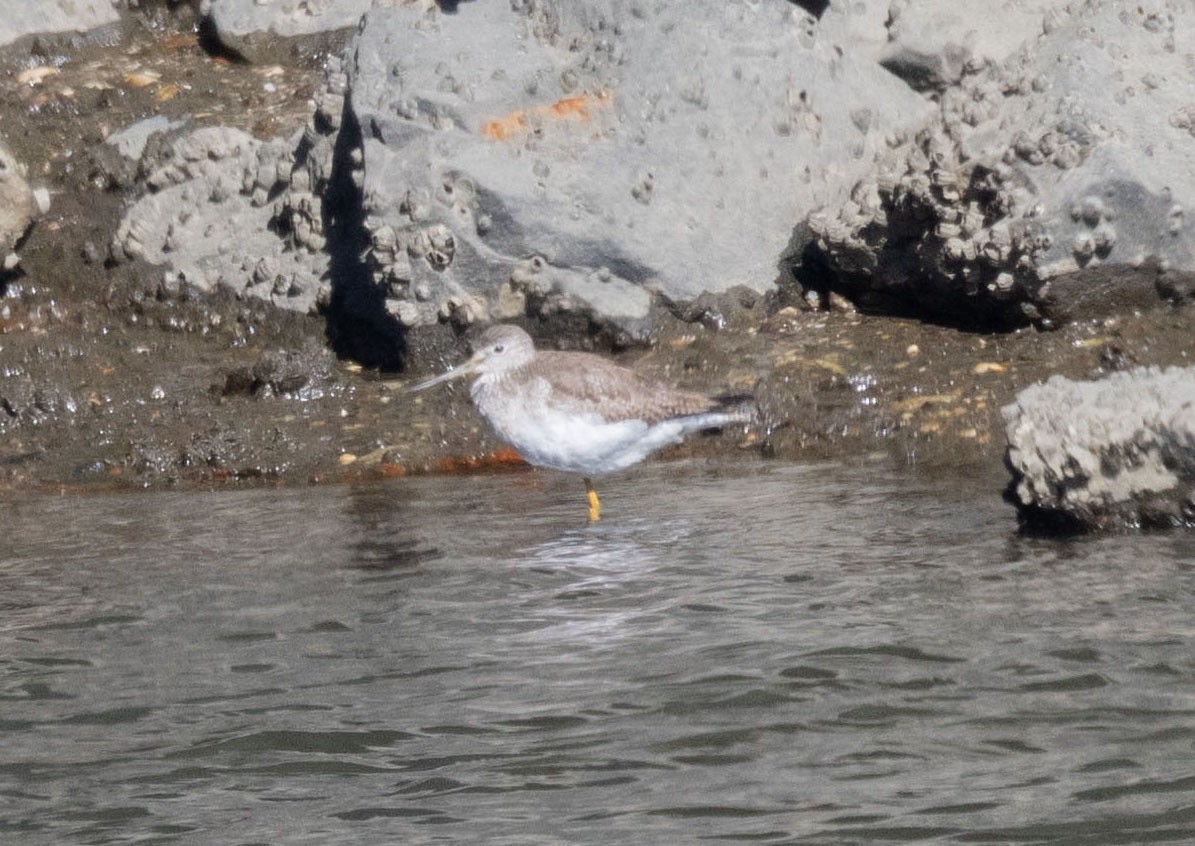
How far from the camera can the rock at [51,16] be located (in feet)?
41.0

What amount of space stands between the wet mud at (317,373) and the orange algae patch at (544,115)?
128 cm

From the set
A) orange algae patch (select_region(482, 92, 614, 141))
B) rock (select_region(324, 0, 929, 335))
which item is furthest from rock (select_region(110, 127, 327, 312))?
A: orange algae patch (select_region(482, 92, 614, 141))

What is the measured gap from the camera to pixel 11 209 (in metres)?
10.8

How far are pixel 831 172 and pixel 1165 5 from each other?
2.32 m

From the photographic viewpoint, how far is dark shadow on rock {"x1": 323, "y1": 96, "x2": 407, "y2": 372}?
1008 centimetres

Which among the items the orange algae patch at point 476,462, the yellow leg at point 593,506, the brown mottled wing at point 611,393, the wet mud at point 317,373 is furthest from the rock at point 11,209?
the yellow leg at point 593,506

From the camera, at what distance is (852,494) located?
763cm

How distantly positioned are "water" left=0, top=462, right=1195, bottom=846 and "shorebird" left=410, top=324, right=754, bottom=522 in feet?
1.17

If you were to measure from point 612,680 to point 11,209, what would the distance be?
7.34 m

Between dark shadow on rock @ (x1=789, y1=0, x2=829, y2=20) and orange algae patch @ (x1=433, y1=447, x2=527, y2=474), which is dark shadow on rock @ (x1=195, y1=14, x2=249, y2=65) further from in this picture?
orange algae patch @ (x1=433, y1=447, x2=527, y2=474)

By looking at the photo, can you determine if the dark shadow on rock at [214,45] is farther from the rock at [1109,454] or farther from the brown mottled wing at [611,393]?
the rock at [1109,454]

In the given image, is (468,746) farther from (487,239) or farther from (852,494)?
(487,239)

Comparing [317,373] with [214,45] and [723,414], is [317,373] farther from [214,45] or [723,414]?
[214,45]

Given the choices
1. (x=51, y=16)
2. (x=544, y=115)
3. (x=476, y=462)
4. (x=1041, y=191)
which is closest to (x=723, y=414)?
(x=476, y=462)
